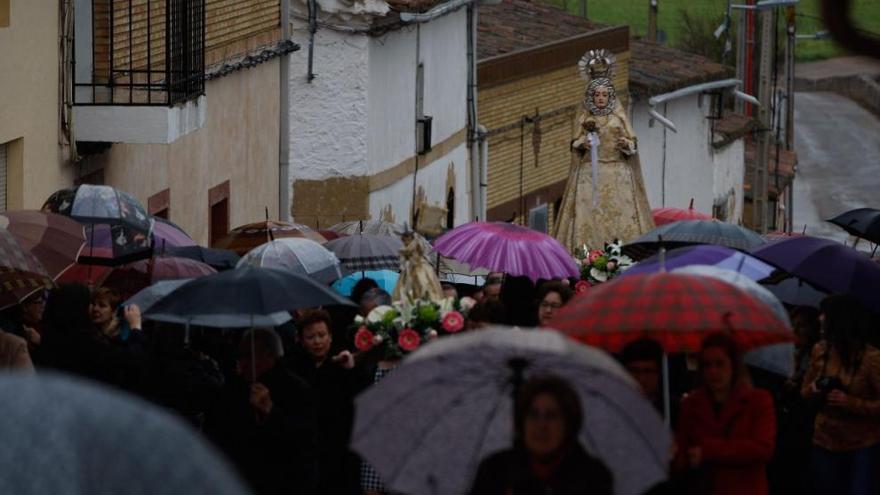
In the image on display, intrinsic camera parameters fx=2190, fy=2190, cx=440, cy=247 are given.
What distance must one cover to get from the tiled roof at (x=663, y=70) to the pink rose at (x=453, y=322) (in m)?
31.5

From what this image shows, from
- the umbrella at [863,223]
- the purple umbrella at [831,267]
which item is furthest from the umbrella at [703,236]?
the purple umbrella at [831,267]

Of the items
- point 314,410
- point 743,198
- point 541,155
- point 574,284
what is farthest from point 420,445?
point 743,198

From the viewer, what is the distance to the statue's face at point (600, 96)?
20656 mm

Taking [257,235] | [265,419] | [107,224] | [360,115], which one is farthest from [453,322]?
[360,115]

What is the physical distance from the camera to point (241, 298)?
30.2 ft

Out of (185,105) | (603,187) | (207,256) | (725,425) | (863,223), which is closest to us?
(725,425)

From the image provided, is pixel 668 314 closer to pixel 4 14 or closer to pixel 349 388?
pixel 349 388

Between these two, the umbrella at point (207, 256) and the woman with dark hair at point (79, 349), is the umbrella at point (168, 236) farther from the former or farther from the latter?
the woman with dark hair at point (79, 349)

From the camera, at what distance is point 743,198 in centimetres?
5091

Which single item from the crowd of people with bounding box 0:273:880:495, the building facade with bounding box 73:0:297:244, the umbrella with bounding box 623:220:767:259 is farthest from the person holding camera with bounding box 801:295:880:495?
the building facade with bounding box 73:0:297:244

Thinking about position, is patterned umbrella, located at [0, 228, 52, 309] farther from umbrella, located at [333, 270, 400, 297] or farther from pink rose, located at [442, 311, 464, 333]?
umbrella, located at [333, 270, 400, 297]

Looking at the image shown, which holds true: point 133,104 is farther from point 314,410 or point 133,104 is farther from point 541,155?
point 541,155

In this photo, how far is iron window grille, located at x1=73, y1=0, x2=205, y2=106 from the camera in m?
17.5

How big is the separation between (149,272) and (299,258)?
50.4 inches
